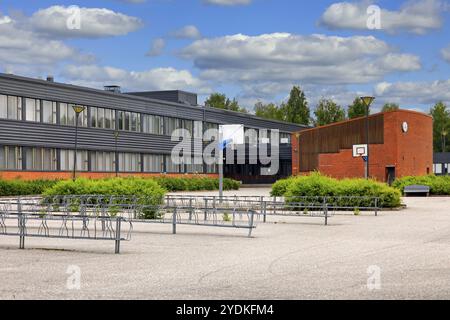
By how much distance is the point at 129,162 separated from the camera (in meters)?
73.0

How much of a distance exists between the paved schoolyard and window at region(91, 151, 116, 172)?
4415cm

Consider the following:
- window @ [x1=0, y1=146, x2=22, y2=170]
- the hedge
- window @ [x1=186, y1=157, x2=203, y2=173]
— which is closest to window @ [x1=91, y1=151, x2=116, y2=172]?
window @ [x1=0, y1=146, x2=22, y2=170]

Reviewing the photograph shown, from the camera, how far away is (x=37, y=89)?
2345 inches

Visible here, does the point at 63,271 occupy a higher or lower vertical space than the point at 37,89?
lower

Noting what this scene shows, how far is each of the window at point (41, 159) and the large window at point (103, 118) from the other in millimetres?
6477

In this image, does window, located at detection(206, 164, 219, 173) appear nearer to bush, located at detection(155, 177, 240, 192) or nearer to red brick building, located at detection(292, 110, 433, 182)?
bush, located at detection(155, 177, 240, 192)

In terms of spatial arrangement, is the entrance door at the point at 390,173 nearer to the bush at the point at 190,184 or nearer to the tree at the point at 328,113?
the bush at the point at 190,184

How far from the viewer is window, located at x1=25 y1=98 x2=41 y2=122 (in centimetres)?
5897

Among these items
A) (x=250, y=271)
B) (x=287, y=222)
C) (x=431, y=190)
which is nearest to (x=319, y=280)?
(x=250, y=271)

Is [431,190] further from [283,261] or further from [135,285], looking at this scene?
[135,285]

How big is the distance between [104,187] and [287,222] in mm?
10619
